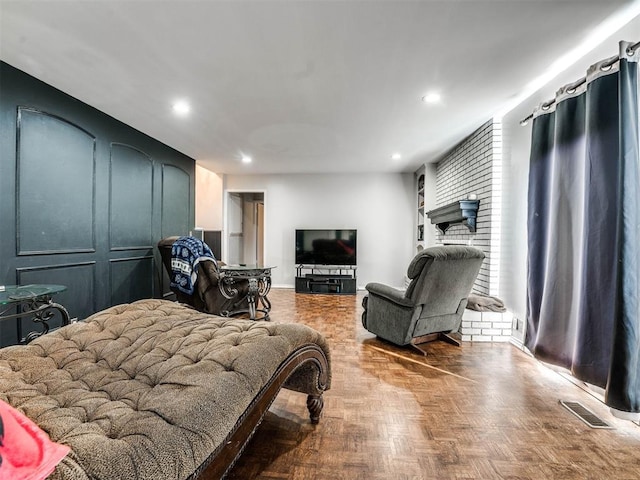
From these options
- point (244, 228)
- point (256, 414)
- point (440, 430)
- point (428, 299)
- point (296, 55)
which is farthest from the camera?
point (244, 228)

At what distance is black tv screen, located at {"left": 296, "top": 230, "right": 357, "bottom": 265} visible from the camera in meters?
5.95

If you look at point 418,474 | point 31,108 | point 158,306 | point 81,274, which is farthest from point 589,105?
point 81,274

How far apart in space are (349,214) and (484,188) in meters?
3.04

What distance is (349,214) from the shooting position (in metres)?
6.23

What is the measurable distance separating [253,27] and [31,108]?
2132 mm

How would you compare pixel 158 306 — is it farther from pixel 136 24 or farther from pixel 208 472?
pixel 136 24

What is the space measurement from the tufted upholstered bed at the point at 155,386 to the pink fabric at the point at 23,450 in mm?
30

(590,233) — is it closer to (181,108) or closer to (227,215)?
(181,108)

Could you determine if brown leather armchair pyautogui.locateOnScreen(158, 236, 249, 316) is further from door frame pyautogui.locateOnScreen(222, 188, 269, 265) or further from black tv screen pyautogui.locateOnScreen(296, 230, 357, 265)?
door frame pyautogui.locateOnScreen(222, 188, 269, 265)

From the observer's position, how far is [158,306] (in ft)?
6.10

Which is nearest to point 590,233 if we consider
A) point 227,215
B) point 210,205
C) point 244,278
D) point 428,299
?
point 428,299

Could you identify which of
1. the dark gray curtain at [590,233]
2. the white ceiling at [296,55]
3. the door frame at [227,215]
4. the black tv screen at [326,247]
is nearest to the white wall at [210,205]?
the door frame at [227,215]

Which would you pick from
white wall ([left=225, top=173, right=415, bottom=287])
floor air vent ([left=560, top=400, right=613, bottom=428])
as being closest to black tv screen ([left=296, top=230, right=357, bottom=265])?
white wall ([left=225, top=173, right=415, bottom=287])

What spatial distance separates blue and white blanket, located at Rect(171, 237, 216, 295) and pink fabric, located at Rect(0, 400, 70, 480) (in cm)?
266
